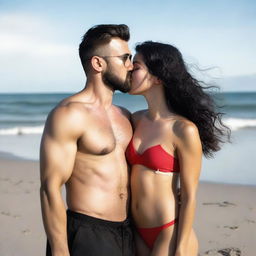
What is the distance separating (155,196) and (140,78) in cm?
88

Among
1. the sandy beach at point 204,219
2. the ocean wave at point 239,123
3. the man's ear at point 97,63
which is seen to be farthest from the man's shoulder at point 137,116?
the ocean wave at point 239,123

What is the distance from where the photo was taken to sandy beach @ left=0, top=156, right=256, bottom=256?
5902mm

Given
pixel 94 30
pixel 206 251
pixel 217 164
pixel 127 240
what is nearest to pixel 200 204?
pixel 206 251

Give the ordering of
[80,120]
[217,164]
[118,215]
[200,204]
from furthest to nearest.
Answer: [217,164] < [200,204] < [118,215] < [80,120]

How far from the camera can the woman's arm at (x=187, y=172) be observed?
3.24m

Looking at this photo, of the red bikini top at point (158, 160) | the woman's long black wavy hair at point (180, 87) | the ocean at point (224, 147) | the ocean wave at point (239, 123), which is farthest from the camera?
the ocean wave at point (239, 123)

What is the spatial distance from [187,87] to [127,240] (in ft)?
4.02

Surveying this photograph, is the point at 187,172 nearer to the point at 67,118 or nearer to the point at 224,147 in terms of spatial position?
the point at 67,118

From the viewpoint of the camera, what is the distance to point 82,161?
130 inches

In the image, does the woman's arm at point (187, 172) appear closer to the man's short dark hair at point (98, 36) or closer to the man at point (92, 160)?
the man at point (92, 160)

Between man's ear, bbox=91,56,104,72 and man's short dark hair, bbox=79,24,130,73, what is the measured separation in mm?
40

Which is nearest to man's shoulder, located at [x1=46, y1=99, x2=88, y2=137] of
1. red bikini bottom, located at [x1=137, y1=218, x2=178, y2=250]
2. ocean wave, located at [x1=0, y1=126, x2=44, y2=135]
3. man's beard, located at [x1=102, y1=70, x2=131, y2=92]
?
man's beard, located at [x1=102, y1=70, x2=131, y2=92]

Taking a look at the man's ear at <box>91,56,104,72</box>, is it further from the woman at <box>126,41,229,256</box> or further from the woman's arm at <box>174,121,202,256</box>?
the woman's arm at <box>174,121,202,256</box>

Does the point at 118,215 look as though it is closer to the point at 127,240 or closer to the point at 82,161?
the point at 127,240
